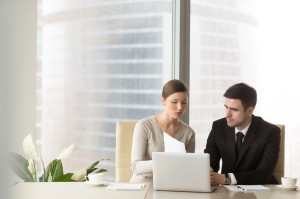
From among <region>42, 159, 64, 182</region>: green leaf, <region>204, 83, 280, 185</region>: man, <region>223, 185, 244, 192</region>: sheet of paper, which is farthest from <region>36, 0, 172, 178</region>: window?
<region>223, 185, 244, 192</region>: sheet of paper

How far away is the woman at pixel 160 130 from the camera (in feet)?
8.38

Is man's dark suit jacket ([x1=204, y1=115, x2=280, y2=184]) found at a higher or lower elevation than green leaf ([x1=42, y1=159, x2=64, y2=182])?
higher

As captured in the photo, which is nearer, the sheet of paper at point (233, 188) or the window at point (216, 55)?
the sheet of paper at point (233, 188)

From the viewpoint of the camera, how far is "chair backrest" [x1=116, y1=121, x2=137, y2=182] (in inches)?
107

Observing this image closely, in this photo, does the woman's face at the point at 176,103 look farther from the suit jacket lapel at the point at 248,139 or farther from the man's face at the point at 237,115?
the suit jacket lapel at the point at 248,139

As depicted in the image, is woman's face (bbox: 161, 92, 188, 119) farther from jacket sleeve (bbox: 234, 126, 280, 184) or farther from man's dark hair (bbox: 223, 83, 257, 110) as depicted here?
jacket sleeve (bbox: 234, 126, 280, 184)

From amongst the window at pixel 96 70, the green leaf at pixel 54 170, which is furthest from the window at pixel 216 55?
the green leaf at pixel 54 170

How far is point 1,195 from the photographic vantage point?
0.18 m

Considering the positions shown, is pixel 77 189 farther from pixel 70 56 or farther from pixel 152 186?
pixel 70 56

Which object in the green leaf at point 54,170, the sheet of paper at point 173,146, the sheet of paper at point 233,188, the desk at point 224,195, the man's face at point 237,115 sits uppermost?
the man's face at point 237,115

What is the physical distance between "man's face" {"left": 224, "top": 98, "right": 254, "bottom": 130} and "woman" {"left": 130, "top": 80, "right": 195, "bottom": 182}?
0.28 meters

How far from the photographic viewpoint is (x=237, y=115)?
8.64ft

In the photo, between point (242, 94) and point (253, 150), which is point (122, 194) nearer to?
point (253, 150)

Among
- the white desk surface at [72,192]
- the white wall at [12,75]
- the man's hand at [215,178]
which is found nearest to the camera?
the white wall at [12,75]
